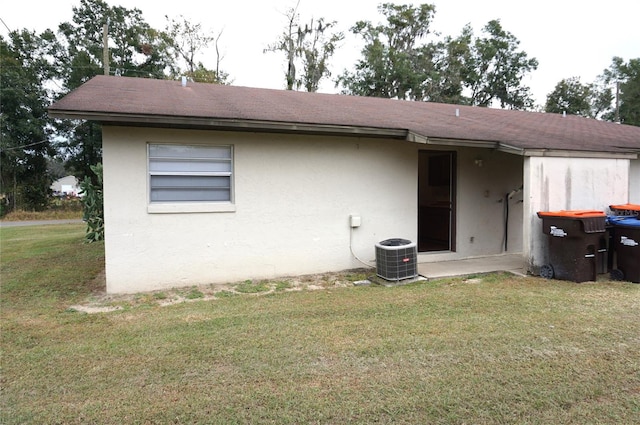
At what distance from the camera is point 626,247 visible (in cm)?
646

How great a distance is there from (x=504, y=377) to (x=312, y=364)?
1.54 m

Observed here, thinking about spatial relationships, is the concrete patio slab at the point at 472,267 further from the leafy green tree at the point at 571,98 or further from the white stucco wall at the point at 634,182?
the leafy green tree at the point at 571,98

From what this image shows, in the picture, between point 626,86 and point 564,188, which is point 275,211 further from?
point 626,86

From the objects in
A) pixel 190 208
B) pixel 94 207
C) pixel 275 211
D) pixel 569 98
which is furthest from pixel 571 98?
pixel 190 208

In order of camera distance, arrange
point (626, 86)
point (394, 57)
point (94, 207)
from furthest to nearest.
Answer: point (626, 86) < point (394, 57) < point (94, 207)

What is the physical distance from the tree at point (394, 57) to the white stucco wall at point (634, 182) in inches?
768

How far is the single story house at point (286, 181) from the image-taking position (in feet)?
20.4

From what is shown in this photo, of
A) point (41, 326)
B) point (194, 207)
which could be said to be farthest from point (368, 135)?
A: point (41, 326)

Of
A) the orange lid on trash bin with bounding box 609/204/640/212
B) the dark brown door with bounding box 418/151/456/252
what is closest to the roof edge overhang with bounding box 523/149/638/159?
the orange lid on trash bin with bounding box 609/204/640/212

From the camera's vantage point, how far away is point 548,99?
35188mm

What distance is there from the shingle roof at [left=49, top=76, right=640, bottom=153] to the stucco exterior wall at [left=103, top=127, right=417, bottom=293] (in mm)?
423

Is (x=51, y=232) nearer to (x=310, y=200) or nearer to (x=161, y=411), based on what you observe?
(x=310, y=200)

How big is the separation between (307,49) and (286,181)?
77.8ft

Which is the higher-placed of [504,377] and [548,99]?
[548,99]
